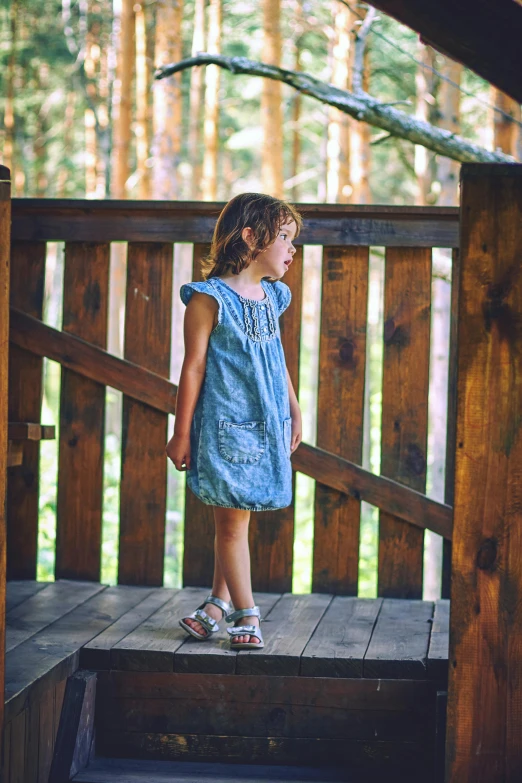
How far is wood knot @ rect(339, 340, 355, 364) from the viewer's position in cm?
355

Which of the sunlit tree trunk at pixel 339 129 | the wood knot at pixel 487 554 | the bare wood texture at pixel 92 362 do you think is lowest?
the wood knot at pixel 487 554

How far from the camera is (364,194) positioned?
11695 mm

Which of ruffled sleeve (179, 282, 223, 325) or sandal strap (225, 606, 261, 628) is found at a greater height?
ruffled sleeve (179, 282, 223, 325)

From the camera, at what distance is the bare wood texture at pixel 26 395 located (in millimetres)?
3680

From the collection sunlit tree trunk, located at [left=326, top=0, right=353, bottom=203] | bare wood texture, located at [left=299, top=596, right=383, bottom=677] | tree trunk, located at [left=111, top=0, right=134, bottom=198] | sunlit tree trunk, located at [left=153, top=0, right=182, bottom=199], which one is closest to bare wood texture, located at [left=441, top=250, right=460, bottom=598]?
Result: bare wood texture, located at [left=299, top=596, right=383, bottom=677]

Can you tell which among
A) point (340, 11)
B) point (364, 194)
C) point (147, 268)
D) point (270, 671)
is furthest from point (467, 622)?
point (340, 11)

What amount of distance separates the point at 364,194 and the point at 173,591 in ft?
29.4

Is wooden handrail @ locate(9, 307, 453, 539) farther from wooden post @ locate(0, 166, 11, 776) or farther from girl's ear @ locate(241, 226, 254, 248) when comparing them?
wooden post @ locate(0, 166, 11, 776)

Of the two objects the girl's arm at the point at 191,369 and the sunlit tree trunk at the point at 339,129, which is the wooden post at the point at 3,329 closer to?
the girl's arm at the point at 191,369

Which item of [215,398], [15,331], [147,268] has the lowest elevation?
[215,398]

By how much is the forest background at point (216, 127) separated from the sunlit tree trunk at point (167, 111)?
0.02 m

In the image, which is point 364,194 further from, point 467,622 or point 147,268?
point 467,622

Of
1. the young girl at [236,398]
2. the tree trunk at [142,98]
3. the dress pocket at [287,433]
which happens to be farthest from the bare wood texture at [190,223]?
the tree trunk at [142,98]

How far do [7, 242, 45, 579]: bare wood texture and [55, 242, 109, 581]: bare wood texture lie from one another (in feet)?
0.36
